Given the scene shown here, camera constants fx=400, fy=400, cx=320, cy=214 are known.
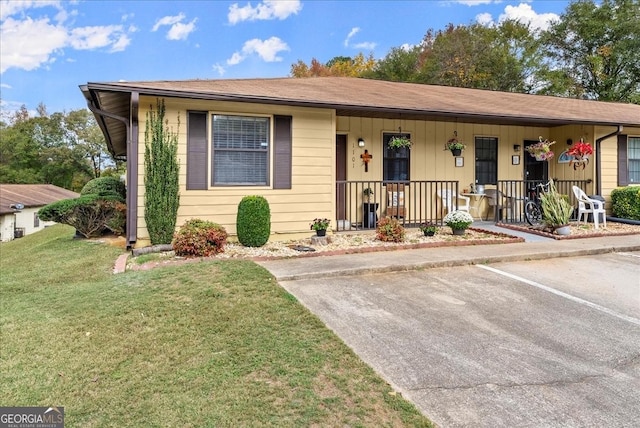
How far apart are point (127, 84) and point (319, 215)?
3997mm

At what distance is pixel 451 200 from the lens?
9.64 meters

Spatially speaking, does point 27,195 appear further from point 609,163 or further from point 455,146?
point 609,163

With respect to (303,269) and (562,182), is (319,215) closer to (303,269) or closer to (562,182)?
(303,269)

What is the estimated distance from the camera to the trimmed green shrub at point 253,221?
6.70m

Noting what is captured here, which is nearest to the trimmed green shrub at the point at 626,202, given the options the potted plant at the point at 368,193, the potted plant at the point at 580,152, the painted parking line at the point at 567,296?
the potted plant at the point at 580,152

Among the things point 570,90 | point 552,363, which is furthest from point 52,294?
point 570,90

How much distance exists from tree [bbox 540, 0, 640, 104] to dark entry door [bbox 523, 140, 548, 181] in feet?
54.0

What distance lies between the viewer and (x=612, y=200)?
10055 millimetres

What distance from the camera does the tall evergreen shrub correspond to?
6621 mm

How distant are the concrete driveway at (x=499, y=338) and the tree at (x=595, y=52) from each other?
23774mm

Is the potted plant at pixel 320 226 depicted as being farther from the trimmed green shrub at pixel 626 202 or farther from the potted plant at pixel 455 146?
the trimmed green shrub at pixel 626 202

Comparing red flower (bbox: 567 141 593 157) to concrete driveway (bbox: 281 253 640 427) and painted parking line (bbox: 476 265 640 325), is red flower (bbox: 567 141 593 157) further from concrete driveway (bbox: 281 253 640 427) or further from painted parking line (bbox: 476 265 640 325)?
painted parking line (bbox: 476 265 640 325)

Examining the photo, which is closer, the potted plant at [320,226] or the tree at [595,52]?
the potted plant at [320,226]

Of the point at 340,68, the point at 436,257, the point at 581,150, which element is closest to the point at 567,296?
the point at 436,257
